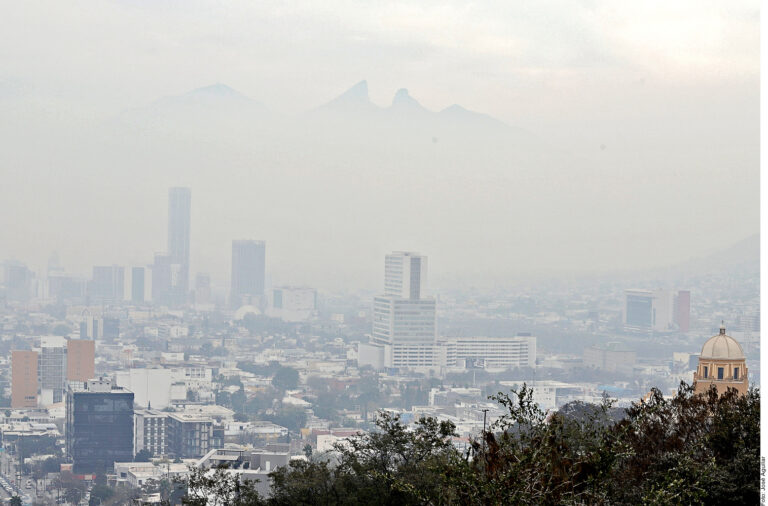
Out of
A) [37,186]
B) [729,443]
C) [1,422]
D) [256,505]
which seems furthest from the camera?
[37,186]

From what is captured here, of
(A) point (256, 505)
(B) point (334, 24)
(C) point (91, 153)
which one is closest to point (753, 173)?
(B) point (334, 24)

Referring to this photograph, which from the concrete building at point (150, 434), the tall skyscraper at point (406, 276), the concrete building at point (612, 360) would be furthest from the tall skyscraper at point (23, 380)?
the concrete building at point (612, 360)

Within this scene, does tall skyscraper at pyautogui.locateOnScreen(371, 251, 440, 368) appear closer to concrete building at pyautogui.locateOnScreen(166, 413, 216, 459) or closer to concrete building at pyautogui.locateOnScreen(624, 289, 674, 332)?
concrete building at pyautogui.locateOnScreen(624, 289, 674, 332)

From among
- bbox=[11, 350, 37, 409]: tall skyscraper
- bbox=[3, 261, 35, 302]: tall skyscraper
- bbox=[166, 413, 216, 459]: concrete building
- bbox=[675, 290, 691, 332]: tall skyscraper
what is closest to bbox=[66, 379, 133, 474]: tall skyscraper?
bbox=[166, 413, 216, 459]: concrete building

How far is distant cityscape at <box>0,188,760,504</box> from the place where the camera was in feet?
85.8

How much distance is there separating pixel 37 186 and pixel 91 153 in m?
3.47

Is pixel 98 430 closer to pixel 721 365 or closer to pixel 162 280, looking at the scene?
pixel 721 365

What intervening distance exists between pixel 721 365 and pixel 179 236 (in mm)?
38295

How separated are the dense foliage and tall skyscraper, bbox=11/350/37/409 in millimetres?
28064

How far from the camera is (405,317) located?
41.7 m

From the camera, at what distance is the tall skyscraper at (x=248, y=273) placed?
44781 millimetres

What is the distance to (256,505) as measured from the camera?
186 inches

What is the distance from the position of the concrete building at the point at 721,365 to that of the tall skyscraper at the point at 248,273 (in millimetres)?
35392

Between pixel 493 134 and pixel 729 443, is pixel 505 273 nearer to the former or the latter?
pixel 493 134
